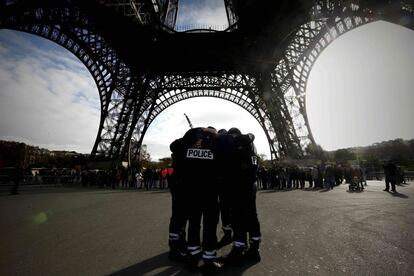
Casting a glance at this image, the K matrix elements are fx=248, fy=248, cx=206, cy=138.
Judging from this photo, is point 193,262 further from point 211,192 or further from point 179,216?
point 211,192

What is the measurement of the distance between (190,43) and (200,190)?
75.7 feet

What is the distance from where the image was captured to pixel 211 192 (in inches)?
133

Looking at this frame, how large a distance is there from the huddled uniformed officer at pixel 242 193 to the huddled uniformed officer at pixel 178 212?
2.46 ft

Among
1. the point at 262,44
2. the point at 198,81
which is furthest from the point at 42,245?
the point at 198,81

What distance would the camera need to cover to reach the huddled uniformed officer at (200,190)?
3246 mm

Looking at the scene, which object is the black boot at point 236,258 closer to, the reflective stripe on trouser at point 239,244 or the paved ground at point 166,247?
the reflective stripe on trouser at point 239,244

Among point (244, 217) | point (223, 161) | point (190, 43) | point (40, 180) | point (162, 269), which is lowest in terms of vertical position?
point (40, 180)

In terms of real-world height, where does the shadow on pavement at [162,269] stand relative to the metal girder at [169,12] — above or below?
below

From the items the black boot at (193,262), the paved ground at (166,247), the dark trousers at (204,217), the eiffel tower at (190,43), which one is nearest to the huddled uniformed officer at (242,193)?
the paved ground at (166,247)

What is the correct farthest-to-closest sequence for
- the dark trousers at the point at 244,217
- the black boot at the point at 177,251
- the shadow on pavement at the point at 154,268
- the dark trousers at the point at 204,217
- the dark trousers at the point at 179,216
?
the dark trousers at the point at 179,216
the dark trousers at the point at 244,217
the black boot at the point at 177,251
the dark trousers at the point at 204,217
the shadow on pavement at the point at 154,268

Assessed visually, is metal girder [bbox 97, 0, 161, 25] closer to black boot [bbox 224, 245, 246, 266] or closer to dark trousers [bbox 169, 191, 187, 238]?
dark trousers [bbox 169, 191, 187, 238]

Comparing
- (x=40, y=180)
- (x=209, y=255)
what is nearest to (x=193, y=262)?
(x=209, y=255)

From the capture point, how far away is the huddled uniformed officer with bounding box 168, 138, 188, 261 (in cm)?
362

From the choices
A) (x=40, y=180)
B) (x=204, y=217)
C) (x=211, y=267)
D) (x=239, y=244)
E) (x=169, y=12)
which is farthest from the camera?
(x=169, y=12)
